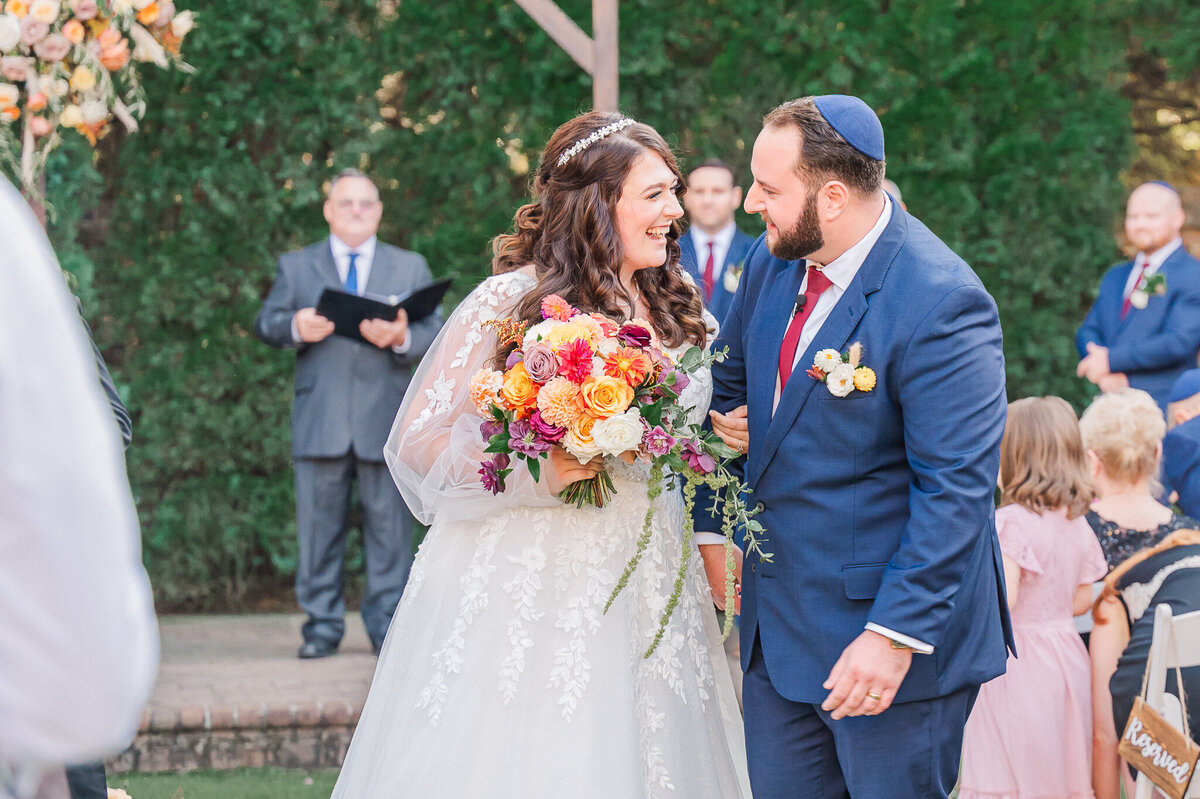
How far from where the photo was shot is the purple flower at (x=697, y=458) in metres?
2.78

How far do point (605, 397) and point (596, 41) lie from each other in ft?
10.3

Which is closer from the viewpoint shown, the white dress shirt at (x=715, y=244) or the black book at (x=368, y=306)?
the black book at (x=368, y=306)

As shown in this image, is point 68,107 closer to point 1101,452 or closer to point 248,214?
point 248,214

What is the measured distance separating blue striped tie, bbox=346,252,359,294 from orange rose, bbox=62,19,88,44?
1637 mm

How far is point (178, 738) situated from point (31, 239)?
4.48 meters

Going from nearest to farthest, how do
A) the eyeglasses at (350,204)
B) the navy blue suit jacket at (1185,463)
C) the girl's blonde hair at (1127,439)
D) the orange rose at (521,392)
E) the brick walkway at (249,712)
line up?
the orange rose at (521,392), the girl's blonde hair at (1127,439), the navy blue suit jacket at (1185,463), the brick walkway at (249,712), the eyeglasses at (350,204)

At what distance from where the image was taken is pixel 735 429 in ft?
9.84

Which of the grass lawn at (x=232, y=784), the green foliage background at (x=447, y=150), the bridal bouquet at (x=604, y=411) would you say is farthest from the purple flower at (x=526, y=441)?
the green foliage background at (x=447, y=150)

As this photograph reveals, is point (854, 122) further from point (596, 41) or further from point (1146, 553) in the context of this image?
point (596, 41)

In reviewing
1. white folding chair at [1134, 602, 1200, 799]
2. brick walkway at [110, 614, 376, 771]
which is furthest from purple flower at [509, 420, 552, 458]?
brick walkway at [110, 614, 376, 771]

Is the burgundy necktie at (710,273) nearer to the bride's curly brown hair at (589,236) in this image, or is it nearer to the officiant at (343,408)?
the officiant at (343,408)

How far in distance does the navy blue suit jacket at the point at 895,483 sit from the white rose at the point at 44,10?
3646 millimetres

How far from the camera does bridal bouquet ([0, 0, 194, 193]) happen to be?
4.98 m

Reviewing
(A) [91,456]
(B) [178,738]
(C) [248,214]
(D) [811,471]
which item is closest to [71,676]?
(A) [91,456]
